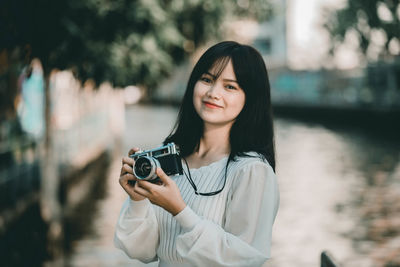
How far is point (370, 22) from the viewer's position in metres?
3.55

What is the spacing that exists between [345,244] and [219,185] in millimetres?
6390

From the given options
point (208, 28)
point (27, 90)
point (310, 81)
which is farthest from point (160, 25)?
point (310, 81)

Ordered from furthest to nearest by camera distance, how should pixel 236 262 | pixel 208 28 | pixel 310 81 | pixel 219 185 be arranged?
pixel 310 81 < pixel 208 28 < pixel 219 185 < pixel 236 262

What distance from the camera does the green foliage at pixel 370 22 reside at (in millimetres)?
3446

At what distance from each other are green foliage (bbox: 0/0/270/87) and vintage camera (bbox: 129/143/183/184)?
2.20 m

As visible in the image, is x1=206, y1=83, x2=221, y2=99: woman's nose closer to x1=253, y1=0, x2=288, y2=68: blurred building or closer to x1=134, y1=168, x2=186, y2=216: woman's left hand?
x1=134, y1=168, x2=186, y2=216: woman's left hand

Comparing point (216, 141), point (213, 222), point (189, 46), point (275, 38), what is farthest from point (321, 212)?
point (275, 38)

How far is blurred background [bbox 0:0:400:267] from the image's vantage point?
4156mm

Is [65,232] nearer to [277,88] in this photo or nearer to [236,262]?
[236,262]

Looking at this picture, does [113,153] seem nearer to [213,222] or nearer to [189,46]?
[189,46]

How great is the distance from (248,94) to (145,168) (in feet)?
1.62

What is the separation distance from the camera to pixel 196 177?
2084 millimetres

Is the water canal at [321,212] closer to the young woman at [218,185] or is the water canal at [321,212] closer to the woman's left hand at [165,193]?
the young woman at [218,185]

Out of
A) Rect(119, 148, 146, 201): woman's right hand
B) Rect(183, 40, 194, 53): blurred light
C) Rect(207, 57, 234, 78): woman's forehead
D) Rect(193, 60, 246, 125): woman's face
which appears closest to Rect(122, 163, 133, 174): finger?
Rect(119, 148, 146, 201): woman's right hand
